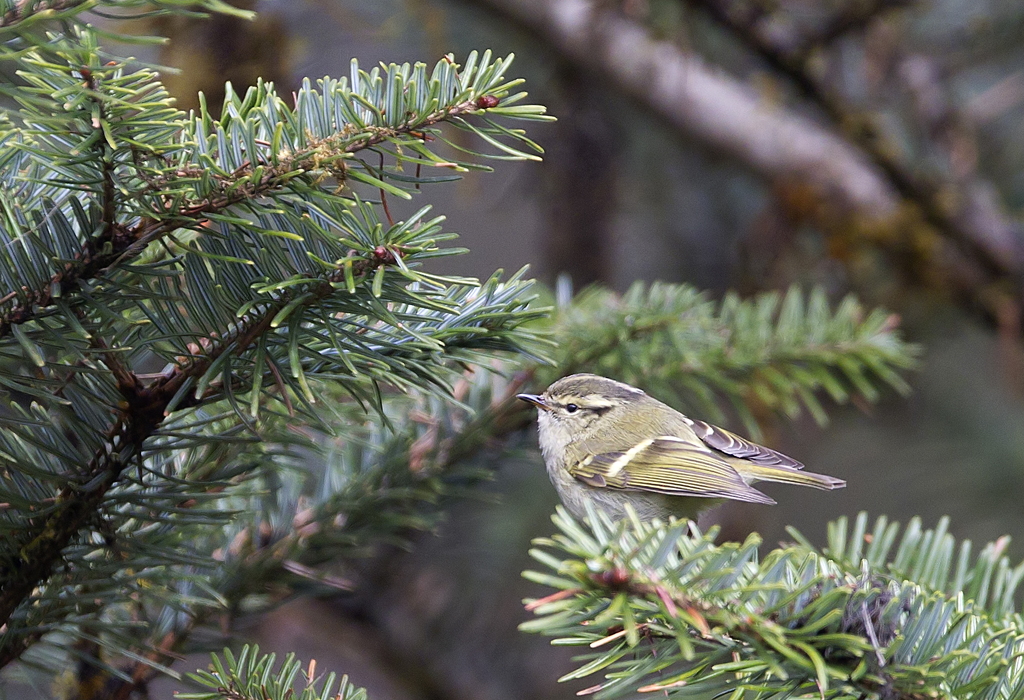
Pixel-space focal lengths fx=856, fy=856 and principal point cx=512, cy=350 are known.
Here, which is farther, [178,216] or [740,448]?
[740,448]

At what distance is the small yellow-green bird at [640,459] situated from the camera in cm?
143

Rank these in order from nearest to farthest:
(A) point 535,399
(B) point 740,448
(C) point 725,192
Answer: (A) point 535,399, (B) point 740,448, (C) point 725,192

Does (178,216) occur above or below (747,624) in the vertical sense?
above

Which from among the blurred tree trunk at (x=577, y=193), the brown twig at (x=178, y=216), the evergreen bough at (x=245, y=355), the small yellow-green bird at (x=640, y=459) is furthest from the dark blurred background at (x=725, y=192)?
the brown twig at (x=178, y=216)

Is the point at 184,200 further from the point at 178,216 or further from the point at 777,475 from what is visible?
the point at 777,475

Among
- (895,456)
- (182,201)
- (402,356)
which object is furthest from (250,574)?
(895,456)

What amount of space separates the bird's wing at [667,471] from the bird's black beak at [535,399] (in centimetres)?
24

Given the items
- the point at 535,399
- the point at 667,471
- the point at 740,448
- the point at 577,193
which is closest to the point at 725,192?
the point at 577,193

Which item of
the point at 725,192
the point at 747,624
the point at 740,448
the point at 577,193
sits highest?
the point at 725,192

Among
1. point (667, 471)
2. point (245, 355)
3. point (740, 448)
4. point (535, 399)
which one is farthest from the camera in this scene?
point (740, 448)

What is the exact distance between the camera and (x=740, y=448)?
1.61 meters

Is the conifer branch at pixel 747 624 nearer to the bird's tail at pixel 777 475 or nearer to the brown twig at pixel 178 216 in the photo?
the brown twig at pixel 178 216

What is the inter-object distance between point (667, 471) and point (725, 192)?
1501 mm

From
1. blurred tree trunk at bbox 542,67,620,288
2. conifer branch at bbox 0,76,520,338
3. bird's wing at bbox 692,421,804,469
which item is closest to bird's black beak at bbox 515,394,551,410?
bird's wing at bbox 692,421,804,469
